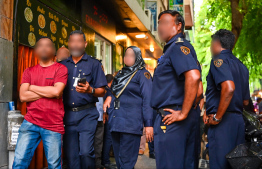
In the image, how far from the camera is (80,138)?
4.49 metres

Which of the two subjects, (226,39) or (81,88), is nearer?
(81,88)

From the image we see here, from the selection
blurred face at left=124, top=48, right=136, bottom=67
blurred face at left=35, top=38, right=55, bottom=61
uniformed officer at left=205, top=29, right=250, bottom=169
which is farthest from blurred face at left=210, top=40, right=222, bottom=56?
blurred face at left=35, top=38, right=55, bottom=61

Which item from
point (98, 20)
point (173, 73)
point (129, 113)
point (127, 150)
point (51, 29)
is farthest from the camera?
point (98, 20)

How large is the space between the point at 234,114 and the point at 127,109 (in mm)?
1602

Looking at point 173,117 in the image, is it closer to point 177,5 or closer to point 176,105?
point 176,105

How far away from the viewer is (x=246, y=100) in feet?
15.5

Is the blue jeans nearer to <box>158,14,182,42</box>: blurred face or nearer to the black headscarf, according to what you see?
the black headscarf

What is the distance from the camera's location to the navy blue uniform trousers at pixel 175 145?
315cm

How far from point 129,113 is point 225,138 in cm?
150

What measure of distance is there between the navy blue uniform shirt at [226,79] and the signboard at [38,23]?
327 cm

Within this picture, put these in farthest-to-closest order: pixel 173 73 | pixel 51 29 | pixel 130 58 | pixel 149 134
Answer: pixel 51 29, pixel 130 58, pixel 149 134, pixel 173 73

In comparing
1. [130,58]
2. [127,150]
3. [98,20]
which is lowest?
[127,150]

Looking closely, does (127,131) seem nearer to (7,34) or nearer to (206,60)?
(7,34)

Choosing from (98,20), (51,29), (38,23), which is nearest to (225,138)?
(38,23)
